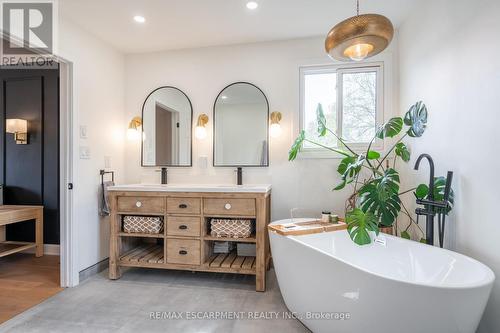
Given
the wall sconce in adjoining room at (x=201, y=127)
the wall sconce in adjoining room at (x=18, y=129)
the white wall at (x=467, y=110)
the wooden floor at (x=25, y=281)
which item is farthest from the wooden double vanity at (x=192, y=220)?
the wall sconce in adjoining room at (x=18, y=129)

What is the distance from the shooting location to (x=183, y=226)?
2557mm

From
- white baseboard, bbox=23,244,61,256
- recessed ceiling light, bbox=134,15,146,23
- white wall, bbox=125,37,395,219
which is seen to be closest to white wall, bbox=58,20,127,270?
white wall, bbox=125,37,395,219

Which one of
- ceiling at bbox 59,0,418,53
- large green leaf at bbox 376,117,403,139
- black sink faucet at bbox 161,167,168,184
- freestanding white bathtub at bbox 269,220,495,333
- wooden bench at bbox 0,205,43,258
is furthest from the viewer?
black sink faucet at bbox 161,167,168,184

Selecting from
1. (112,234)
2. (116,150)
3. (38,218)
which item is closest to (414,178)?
(112,234)

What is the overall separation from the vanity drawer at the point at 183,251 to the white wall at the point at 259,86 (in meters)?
0.77

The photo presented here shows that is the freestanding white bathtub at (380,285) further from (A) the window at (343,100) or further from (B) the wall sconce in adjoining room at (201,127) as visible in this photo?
(B) the wall sconce in adjoining room at (201,127)

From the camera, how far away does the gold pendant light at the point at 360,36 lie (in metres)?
1.38

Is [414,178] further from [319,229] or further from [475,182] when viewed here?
[319,229]

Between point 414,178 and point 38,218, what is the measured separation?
13.5ft

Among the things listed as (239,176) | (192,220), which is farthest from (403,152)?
(192,220)

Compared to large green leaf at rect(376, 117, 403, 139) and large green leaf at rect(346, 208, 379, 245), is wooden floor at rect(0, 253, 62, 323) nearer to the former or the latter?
large green leaf at rect(346, 208, 379, 245)

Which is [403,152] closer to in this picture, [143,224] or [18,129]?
[143,224]

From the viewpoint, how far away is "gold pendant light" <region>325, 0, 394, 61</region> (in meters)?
1.38

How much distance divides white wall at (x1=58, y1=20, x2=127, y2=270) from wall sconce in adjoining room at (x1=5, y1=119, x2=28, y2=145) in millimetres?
1304
